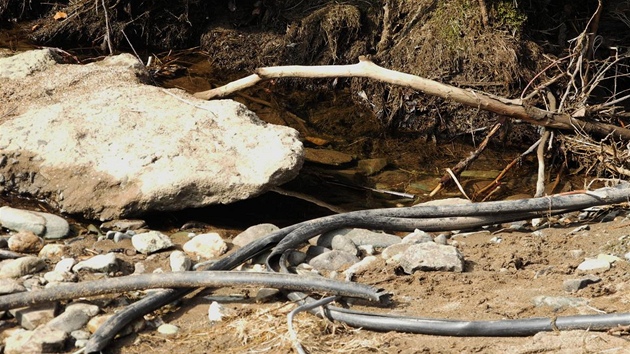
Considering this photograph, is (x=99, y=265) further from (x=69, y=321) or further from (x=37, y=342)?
(x=37, y=342)

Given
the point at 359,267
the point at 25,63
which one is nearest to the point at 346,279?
the point at 359,267

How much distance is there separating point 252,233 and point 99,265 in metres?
0.99

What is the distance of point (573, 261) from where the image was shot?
4.33 meters

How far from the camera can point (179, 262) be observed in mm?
4383

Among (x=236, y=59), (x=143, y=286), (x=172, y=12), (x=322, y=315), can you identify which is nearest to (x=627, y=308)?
(x=322, y=315)

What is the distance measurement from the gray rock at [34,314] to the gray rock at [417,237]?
6.35ft

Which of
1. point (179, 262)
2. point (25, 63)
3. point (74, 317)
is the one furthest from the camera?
point (25, 63)

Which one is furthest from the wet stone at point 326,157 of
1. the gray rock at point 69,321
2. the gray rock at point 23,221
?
the gray rock at point 69,321

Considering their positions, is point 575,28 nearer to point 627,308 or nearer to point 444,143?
point 444,143

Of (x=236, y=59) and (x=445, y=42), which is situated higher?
(x=445, y=42)

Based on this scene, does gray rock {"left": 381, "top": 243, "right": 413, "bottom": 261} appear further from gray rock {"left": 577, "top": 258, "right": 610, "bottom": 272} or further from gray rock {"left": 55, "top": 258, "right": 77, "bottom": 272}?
gray rock {"left": 55, "top": 258, "right": 77, "bottom": 272}

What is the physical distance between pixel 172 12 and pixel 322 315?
19.3 feet

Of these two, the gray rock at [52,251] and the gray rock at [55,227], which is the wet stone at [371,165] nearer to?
the gray rock at [55,227]

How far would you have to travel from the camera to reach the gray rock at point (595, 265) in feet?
13.5
